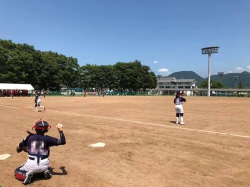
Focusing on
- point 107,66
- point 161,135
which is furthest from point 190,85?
point 161,135

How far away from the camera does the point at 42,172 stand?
4484mm

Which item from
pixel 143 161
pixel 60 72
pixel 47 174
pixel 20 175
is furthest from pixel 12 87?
pixel 143 161

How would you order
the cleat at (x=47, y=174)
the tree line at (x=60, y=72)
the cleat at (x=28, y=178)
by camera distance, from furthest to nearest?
the tree line at (x=60, y=72) < the cleat at (x=47, y=174) < the cleat at (x=28, y=178)

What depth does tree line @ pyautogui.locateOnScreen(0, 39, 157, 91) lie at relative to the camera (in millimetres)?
62966

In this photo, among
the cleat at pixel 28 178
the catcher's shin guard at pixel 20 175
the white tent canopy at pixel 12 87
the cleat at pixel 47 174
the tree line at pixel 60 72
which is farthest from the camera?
the tree line at pixel 60 72

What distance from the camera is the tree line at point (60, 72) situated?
207ft

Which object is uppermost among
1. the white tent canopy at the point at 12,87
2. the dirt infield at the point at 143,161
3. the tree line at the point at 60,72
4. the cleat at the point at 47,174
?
the tree line at the point at 60,72

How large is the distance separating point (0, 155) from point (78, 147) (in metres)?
2.24

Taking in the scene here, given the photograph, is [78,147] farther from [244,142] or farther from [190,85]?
[190,85]

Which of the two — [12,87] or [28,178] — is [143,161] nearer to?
[28,178]

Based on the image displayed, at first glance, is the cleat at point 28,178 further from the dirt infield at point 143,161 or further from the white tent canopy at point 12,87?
the white tent canopy at point 12,87

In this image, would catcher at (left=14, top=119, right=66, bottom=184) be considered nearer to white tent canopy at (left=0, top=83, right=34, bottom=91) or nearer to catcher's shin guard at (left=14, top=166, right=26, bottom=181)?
catcher's shin guard at (left=14, top=166, right=26, bottom=181)

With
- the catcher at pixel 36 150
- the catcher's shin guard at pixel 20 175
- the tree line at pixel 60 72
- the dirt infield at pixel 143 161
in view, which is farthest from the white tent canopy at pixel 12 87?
the catcher at pixel 36 150

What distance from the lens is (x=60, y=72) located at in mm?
74250
